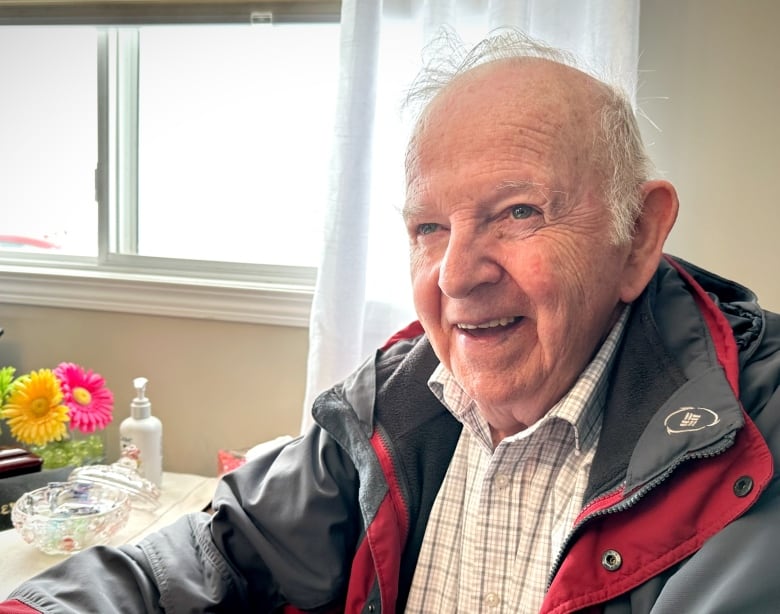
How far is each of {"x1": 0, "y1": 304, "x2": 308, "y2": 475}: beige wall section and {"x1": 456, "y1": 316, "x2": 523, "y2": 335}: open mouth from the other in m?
0.83

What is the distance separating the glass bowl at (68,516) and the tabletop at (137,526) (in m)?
0.03

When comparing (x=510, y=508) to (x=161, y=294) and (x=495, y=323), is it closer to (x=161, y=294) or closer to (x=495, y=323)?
(x=495, y=323)

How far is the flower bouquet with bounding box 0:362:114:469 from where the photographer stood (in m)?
1.56

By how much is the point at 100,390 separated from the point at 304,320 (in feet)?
1.62

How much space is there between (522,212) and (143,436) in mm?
1061

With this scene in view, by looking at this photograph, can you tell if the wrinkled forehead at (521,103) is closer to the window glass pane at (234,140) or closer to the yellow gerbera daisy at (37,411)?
the window glass pane at (234,140)

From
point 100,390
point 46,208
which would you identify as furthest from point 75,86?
point 100,390

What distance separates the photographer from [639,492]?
2.66 feet

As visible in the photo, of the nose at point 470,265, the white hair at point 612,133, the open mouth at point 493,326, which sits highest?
the white hair at point 612,133

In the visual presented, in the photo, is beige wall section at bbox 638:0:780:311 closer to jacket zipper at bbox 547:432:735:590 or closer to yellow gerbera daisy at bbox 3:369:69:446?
jacket zipper at bbox 547:432:735:590

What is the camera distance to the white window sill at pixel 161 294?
1.76 m

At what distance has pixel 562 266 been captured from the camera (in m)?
0.93

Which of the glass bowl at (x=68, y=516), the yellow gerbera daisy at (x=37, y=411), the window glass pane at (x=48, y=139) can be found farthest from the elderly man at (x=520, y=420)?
the window glass pane at (x=48, y=139)

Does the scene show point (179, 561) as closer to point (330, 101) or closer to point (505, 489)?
point (505, 489)
